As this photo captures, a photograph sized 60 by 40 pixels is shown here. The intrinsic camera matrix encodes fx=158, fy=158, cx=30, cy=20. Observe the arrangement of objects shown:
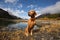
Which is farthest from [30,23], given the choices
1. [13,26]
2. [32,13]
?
[13,26]

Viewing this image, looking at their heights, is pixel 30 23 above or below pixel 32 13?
below

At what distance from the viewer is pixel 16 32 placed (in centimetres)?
297

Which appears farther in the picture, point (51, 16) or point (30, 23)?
point (51, 16)

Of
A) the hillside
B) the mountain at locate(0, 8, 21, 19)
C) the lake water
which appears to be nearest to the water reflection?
the lake water

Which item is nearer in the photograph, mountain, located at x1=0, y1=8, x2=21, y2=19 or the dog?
the dog

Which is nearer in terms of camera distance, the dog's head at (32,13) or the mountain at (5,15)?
the dog's head at (32,13)

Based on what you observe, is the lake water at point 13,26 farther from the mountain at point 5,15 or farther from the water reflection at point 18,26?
the mountain at point 5,15

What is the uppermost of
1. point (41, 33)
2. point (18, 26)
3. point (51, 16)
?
point (51, 16)

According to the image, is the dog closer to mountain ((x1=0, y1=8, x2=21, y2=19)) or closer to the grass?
the grass

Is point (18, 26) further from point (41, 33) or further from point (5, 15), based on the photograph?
point (41, 33)

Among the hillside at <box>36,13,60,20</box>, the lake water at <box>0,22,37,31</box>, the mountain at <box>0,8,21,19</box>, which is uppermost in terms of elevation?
the mountain at <box>0,8,21,19</box>

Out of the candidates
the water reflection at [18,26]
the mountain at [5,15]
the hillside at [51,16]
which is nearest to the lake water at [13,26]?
the water reflection at [18,26]

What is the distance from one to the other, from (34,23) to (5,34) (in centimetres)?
58

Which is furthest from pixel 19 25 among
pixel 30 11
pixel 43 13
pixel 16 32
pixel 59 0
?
pixel 59 0
